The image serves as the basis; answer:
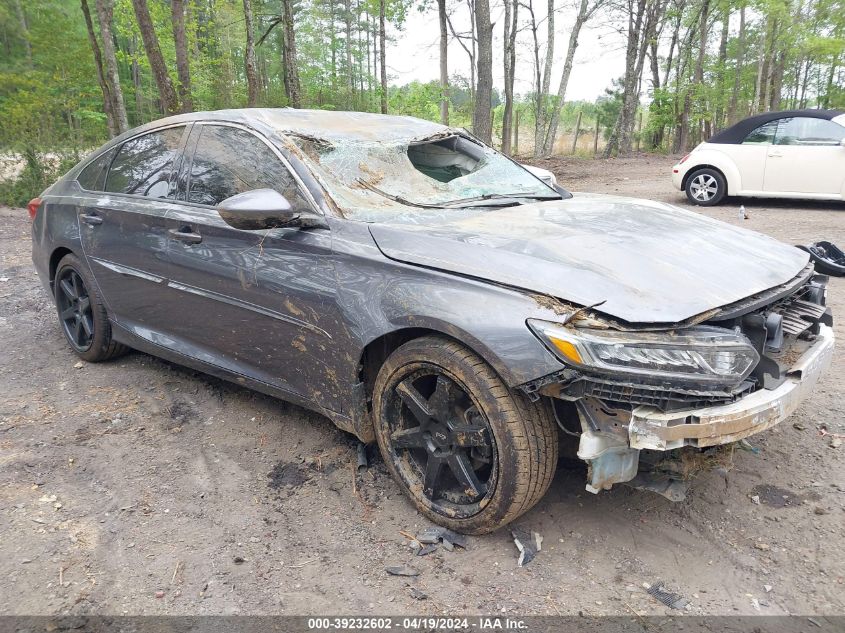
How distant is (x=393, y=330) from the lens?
2479 millimetres

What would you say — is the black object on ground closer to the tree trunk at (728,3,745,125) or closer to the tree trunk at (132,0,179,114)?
the tree trunk at (132,0,179,114)

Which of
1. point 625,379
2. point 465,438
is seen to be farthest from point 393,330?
point 625,379

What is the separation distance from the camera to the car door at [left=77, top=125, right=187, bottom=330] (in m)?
3.51

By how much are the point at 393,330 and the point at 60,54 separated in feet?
82.4

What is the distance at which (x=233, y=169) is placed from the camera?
3.19 m

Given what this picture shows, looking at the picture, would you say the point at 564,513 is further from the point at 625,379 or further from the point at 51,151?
the point at 51,151

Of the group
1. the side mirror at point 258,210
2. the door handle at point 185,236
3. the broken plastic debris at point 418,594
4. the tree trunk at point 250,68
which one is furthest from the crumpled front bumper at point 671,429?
the tree trunk at point 250,68

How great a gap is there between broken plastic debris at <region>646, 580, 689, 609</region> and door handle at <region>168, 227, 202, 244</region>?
2638 millimetres

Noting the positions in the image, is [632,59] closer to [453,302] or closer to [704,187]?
[704,187]

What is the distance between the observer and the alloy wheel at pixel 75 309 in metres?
4.28

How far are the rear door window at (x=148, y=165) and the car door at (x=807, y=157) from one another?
9.21m

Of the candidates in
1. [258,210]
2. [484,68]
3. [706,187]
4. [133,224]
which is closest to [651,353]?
[258,210]

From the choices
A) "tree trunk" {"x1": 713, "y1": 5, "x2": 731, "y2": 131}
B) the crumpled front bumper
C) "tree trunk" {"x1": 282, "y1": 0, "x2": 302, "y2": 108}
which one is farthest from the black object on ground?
"tree trunk" {"x1": 713, "y1": 5, "x2": 731, "y2": 131}

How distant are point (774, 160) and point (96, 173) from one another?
31.2ft
